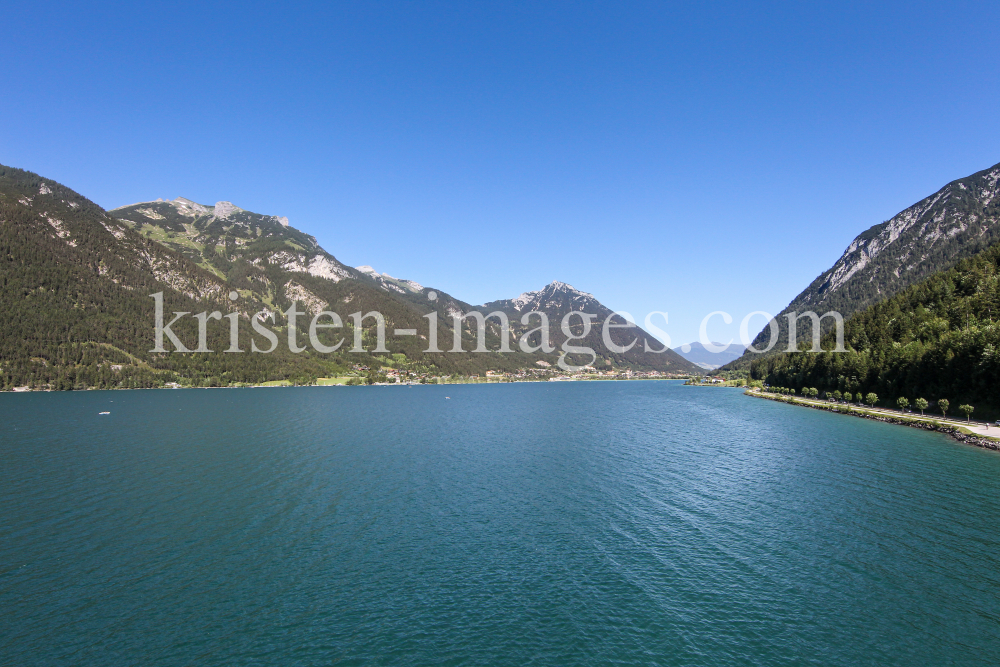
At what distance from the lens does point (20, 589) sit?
71.7 feet

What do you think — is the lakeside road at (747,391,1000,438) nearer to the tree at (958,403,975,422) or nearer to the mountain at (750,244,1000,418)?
the tree at (958,403,975,422)

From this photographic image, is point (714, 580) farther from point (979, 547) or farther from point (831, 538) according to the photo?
point (979, 547)

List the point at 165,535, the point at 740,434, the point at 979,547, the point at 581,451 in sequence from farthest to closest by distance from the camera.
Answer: the point at 740,434 < the point at 581,451 < the point at 165,535 < the point at 979,547

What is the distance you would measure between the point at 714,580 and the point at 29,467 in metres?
63.2

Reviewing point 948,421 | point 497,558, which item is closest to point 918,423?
point 948,421

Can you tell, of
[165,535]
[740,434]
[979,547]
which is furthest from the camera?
[740,434]

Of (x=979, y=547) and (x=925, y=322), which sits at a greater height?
(x=925, y=322)

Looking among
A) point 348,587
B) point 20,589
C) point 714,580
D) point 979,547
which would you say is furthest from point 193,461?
point 979,547

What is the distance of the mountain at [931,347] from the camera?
75438mm

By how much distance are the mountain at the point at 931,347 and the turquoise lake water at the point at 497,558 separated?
34.3m

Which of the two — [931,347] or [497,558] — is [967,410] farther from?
[497,558]

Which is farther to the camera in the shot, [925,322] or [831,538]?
[925,322]

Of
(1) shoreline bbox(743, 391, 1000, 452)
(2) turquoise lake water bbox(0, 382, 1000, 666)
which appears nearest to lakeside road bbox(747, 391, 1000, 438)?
(1) shoreline bbox(743, 391, 1000, 452)

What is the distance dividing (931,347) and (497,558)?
337ft
